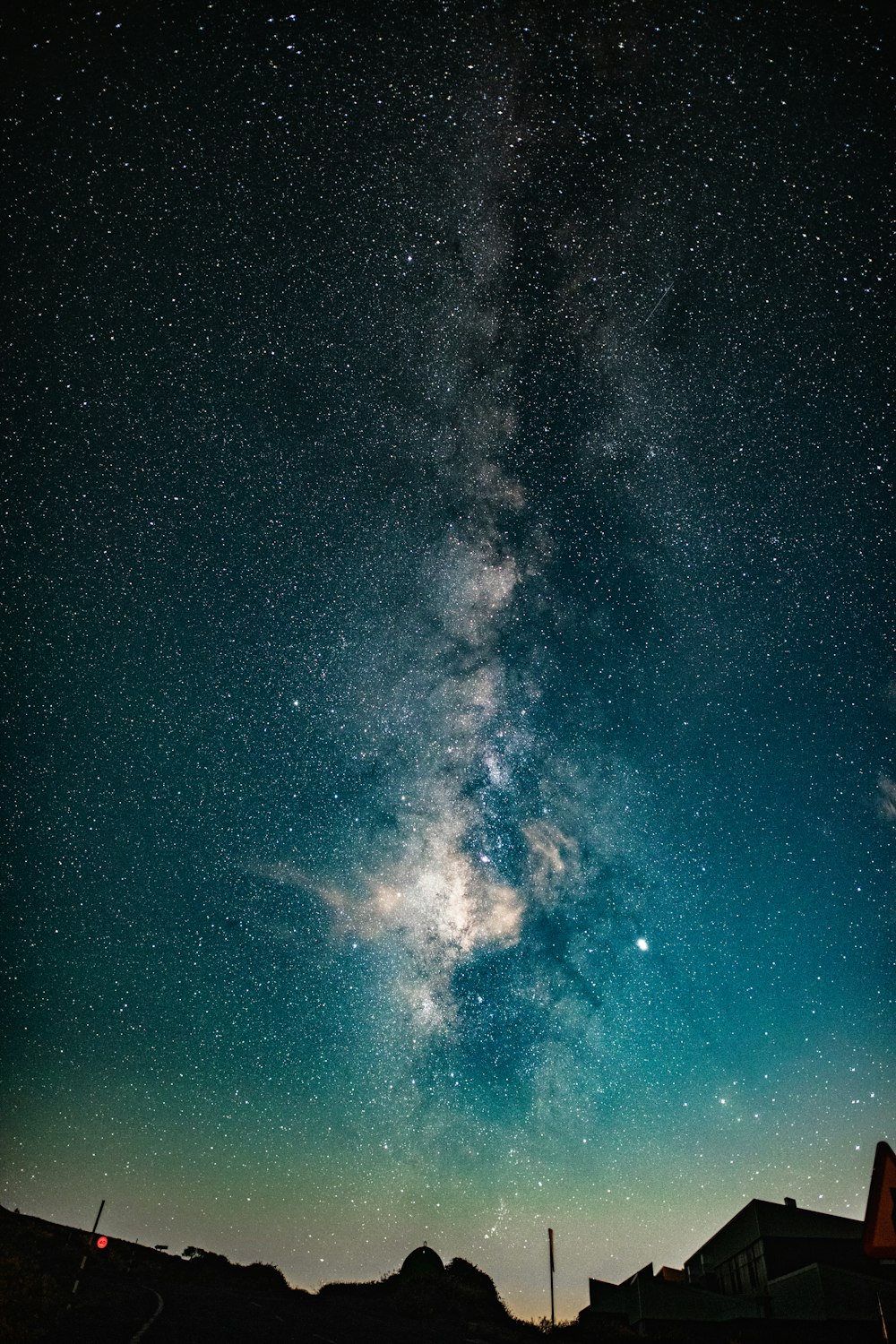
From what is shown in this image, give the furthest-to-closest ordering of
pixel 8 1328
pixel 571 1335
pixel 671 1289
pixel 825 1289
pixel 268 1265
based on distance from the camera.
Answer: pixel 268 1265
pixel 671 1289
pixel 571 1335
pixel 825 1289
pixel 8 1328

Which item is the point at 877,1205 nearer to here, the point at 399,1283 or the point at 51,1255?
the point at 51,1255

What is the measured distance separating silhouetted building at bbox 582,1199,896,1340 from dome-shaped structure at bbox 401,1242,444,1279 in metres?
13.8

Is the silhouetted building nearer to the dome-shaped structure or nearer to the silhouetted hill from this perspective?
the silhouetted hill

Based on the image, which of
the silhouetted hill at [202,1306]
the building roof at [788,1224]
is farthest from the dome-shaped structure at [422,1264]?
the building roof at [788,1224]

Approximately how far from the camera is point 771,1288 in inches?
900

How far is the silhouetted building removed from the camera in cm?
2002

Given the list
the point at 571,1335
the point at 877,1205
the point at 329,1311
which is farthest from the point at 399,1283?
the point at 877,1205

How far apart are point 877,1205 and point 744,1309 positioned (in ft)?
90.7

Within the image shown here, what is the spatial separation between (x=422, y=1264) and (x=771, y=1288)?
27.3m

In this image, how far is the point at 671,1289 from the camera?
26.0m

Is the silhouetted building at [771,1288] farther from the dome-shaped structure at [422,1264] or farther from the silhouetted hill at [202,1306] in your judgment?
the dome-shaped structure at [422,1264]

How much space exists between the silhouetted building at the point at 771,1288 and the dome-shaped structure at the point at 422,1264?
13768 mm

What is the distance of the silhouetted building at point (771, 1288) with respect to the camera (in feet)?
65.7

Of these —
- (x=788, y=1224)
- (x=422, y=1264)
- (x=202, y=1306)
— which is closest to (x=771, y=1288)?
(x=788, y=1224)
